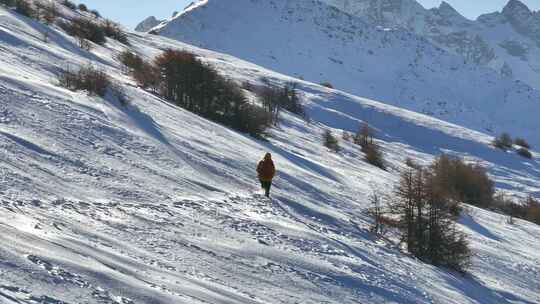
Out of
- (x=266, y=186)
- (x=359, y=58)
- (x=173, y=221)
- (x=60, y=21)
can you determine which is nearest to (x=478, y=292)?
(x=266, y=186)

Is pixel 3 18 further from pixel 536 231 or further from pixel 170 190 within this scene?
pixel 536 231

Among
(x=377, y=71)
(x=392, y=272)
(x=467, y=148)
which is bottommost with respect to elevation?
(x=392, y=272)

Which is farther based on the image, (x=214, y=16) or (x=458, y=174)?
(x=214, y=16)

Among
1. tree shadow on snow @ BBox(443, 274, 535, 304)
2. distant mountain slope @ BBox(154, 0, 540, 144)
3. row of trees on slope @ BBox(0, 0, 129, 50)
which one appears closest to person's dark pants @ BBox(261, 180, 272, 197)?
tree shadow on snow @ BBox(443, 274, 535, 304)

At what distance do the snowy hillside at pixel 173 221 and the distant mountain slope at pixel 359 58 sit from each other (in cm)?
7084

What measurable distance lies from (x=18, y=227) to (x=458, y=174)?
22.9 metres

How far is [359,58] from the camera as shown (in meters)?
99.2

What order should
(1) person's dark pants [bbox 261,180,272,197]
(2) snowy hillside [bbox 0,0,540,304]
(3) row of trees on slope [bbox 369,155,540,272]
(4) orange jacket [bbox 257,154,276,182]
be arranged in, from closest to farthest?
(2) snowy hillside [bbox 0,0,540,304] → (4) orange jacket [bbox 257,154,276,182] → (1) person's dark pants [bbox 261,180,272,197] → (3) row of trees on slope [bbox 369,155,540,272]

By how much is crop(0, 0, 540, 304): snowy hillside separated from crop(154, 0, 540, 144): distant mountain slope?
2789 inches

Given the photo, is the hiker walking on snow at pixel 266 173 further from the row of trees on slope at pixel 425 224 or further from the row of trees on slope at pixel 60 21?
the row of trees on slope at pixel 60 21

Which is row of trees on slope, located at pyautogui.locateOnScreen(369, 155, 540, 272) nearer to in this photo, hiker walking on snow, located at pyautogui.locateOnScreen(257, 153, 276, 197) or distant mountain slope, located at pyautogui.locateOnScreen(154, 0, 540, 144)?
hiker walking on snow, located at pyautogui.locateOnScreen(257, 153, 276, 197)

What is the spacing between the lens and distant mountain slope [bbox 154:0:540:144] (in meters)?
89.6

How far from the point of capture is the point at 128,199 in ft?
29.0

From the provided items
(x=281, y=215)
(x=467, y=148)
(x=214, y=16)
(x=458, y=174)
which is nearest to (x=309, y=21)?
(x=214, y=16)
